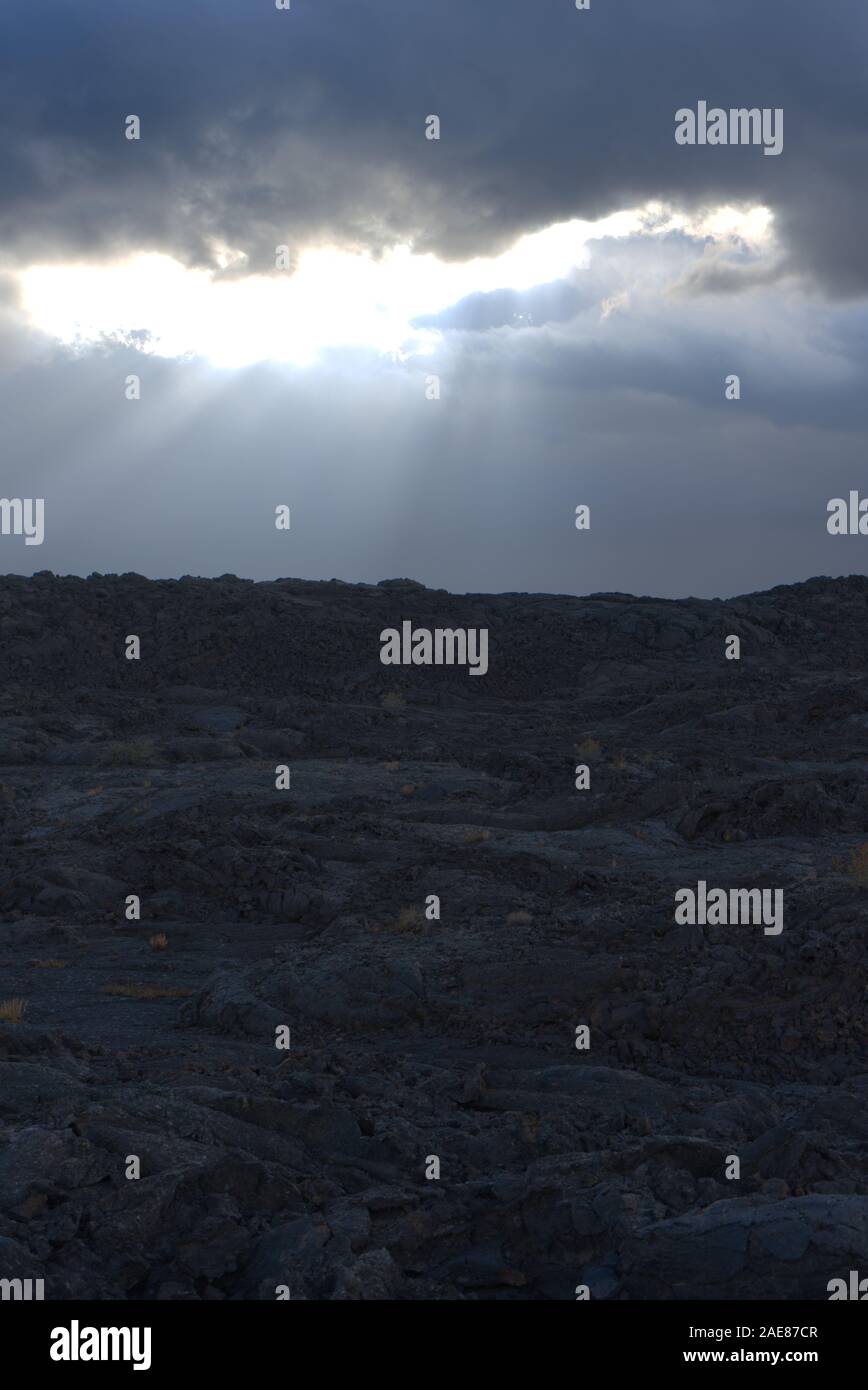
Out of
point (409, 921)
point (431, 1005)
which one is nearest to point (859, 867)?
point (409, 921)

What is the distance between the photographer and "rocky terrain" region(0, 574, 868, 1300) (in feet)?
23.3

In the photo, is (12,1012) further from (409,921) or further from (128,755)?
(128,755)

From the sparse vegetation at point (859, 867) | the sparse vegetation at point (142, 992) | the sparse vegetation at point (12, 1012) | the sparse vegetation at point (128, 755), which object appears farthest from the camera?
the sparse vegetation at point (128, 755)

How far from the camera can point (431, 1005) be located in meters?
12.8

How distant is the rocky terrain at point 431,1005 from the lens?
23.3ft

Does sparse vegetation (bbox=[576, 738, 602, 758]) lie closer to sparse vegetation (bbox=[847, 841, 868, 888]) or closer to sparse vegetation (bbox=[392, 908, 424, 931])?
sparse vegetation (bbox=[847, 841, 868, 888])

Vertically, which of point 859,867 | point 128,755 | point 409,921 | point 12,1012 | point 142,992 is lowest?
point 12,1012

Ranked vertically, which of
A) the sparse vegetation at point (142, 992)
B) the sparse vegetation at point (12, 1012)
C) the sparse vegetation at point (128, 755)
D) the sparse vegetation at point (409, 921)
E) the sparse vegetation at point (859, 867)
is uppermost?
the sparse vegetation at point (128, 755)

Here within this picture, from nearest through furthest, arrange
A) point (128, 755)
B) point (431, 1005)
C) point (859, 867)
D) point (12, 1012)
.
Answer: point (12, 1012) → point (431, 1005) → point (859, 867) → point (128, 755)

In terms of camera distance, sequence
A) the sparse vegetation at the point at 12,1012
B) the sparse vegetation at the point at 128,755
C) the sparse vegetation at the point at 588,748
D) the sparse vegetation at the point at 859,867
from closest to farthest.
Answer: the sparse vegetation at the point at 12,1012, the sparse vegetation at the point at 859,867, the sparse vegetation at the point at 588,748, the sparse vegetation at the point at 128,755

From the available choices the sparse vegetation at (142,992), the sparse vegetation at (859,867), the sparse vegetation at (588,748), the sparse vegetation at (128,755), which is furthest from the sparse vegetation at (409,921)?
the sparse vegetation at (128,755)

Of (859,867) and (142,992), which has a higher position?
(859,867)

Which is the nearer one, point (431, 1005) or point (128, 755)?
point (431, 1005)

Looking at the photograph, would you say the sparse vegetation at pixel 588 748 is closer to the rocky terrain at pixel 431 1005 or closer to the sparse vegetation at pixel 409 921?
the rocky terrain at pixel 431 1005
